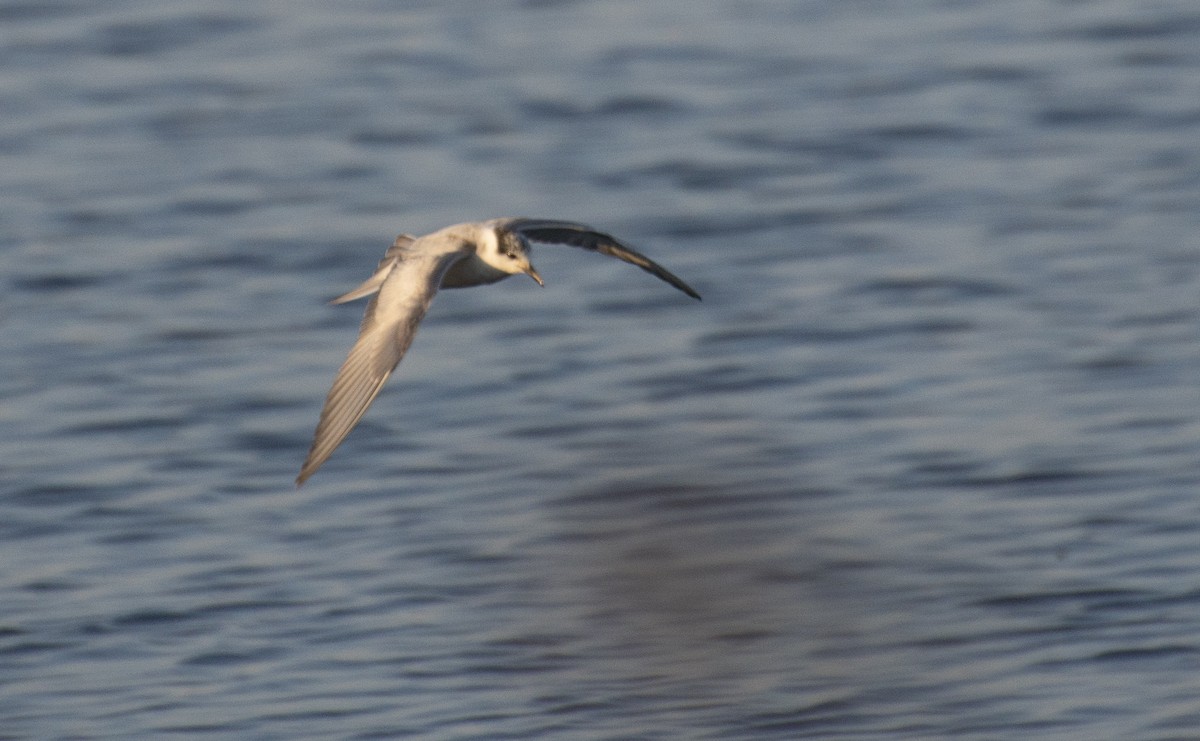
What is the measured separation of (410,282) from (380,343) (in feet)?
1.09

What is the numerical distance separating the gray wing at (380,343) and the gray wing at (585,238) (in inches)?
17.3

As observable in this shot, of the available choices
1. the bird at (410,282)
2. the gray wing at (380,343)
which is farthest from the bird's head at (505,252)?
the gray wing at (380,343)

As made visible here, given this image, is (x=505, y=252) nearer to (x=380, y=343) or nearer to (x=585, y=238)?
(x=585, y=238)

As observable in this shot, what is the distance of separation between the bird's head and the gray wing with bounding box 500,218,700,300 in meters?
0.06

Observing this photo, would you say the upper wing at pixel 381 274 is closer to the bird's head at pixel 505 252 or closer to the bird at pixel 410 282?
the bird at pixel 410 282

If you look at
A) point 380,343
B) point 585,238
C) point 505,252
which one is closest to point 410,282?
point 380,343

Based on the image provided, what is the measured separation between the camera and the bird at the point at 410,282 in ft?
23.4

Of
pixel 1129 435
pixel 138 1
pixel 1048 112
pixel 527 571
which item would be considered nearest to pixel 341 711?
pixel 527 571

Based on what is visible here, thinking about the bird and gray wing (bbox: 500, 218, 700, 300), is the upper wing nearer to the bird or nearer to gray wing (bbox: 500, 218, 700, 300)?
the bird

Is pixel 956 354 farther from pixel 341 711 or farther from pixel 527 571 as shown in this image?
pixel 341 711

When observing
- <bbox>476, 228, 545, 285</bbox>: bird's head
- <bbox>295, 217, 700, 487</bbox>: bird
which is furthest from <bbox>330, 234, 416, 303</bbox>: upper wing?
<bbox>476, 228, 545, 285</bbox>: bird's head

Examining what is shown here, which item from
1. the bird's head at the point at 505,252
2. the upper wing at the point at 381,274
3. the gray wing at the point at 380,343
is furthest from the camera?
the bird's head at the point at 505,252

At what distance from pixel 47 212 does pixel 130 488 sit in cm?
444

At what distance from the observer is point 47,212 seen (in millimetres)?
14758
